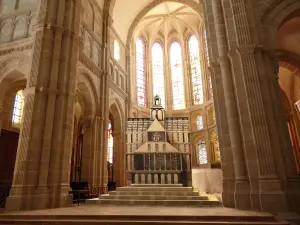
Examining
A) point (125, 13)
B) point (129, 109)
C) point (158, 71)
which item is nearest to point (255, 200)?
point (129, 109)

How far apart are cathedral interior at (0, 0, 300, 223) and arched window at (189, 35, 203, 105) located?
2.40 meters

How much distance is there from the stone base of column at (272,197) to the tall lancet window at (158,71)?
2019cm

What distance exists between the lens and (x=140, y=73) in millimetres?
26938

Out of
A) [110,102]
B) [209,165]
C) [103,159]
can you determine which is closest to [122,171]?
[103,159]

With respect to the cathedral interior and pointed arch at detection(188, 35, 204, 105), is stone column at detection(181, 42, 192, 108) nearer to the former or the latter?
pointed arch at detection(188, 35, 204, 105)

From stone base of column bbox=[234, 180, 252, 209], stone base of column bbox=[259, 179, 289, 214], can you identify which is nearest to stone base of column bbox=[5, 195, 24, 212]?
stone base of column bbox=[234, 180, 252, 209]

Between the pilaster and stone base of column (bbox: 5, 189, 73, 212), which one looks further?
stone base of column (bbox: 5, 189, 73, 212)

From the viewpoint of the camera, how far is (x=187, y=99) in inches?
1037

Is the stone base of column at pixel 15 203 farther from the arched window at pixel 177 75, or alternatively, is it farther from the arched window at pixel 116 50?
the arched window at pixel 177 75

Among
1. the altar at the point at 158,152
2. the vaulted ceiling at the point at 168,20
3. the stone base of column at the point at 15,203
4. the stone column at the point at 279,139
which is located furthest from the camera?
the vaulted ceiling at the point at 168,20

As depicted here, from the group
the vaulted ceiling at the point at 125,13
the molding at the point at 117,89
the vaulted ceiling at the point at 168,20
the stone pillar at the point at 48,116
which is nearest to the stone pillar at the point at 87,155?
the molding at the point at 117,89

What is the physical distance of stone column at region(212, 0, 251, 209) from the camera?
758 centimetres

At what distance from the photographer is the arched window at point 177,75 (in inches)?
1063

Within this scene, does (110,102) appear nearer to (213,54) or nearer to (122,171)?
(122,171)
